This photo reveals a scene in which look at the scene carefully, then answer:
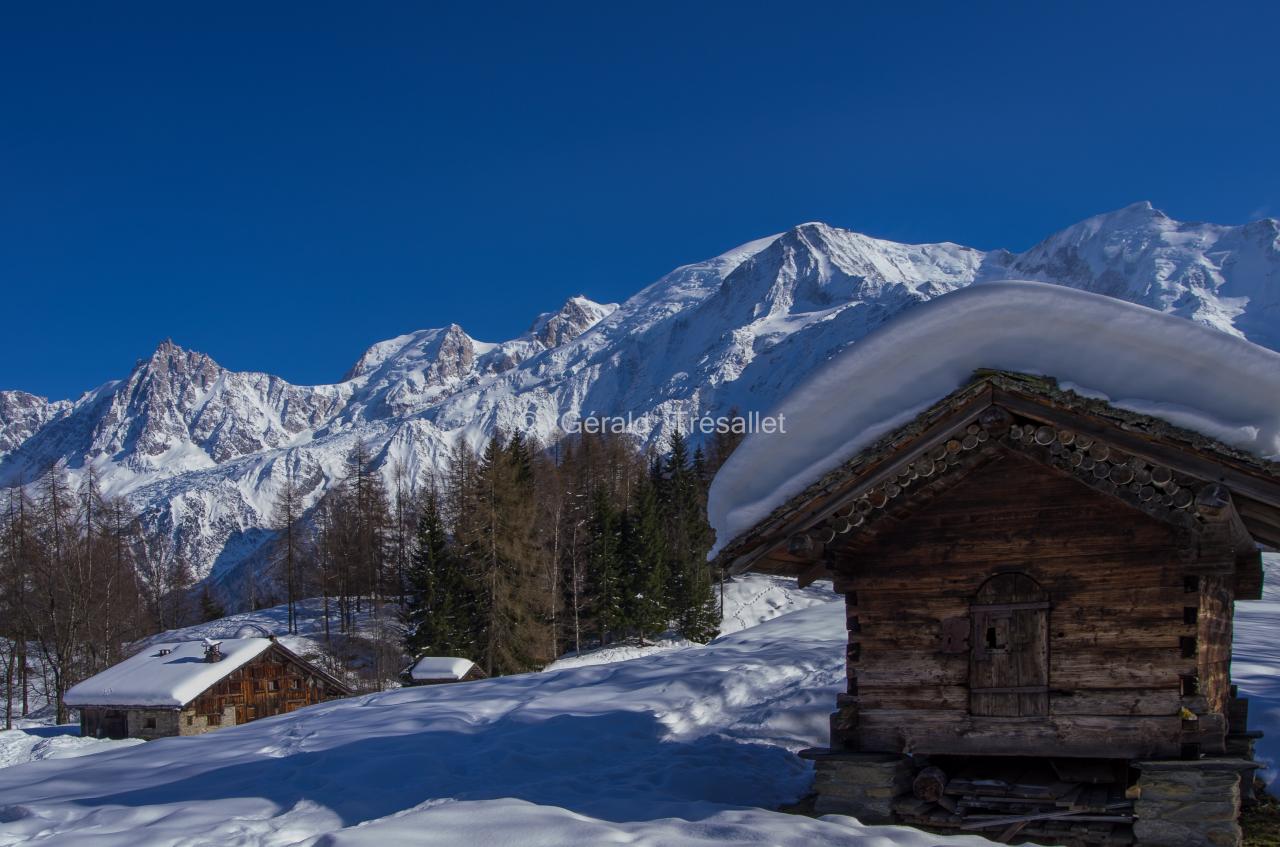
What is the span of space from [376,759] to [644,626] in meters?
38.2

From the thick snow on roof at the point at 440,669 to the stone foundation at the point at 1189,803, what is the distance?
96.0ft

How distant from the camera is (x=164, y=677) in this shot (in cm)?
3803

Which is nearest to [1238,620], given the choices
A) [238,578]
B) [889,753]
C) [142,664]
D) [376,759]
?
[889,753]

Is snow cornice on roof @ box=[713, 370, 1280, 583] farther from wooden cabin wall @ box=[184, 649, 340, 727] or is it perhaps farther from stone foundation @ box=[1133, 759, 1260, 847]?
wooden cabin wall @ box=[184, 649, 340, 727]

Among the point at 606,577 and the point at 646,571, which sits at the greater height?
the point at 646,571

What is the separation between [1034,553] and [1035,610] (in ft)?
1.51

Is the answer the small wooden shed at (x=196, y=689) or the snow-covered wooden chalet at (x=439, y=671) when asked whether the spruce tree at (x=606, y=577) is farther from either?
the snow-covered wooden chalet at (x=439, y=671)

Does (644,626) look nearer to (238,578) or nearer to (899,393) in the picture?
(899,393)

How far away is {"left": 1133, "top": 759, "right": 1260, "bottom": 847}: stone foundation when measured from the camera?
274 inches

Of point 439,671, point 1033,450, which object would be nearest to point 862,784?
point 1033,450

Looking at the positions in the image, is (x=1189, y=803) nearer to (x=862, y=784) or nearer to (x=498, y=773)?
(x=862, y=784)

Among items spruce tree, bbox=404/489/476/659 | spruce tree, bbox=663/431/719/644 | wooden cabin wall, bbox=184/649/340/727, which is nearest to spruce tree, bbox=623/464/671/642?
spruce tree, bbox=663/431/719/644

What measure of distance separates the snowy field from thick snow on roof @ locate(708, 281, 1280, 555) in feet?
8.84

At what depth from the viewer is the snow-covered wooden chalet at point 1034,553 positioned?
23.0ft
